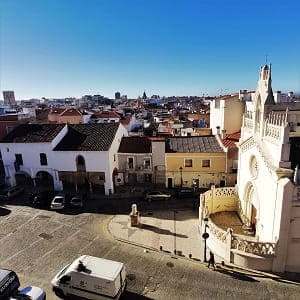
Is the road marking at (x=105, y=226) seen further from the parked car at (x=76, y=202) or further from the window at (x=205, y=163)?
the window at (x=205, y=163)

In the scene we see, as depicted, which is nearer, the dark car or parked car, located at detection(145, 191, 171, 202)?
the dark car

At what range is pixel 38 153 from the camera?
33.1 meters

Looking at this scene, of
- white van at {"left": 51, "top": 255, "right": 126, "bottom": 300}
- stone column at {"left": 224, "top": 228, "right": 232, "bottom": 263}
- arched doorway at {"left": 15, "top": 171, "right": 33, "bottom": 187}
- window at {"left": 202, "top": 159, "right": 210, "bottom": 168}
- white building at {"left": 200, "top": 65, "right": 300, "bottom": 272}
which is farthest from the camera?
arched doorway at {"left": 15, "top": 171, "right": 33, "bottom": 187}

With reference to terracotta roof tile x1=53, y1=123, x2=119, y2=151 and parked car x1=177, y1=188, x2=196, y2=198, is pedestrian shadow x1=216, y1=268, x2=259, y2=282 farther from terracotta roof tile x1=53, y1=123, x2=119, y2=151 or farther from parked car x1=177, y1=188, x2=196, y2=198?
terracotta roof tile x1=53, y1=123, x2=119, y2=151

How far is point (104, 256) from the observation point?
19.8m

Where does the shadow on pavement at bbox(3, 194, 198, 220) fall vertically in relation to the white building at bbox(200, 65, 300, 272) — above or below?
below

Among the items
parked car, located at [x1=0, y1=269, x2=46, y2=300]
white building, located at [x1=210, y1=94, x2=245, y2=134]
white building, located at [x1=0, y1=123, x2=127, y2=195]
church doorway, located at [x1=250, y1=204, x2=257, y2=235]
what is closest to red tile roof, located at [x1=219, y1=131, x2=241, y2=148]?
white building, located at [x1=210, y1=94, x2=245, y2=134]

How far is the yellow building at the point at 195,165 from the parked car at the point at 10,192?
59.4 ft

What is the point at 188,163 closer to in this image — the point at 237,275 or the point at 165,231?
the point at 165,231

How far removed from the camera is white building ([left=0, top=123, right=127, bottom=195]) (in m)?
31.9

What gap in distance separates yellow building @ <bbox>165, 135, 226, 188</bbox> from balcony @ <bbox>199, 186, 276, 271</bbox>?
612cm

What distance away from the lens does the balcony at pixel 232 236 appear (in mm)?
17578

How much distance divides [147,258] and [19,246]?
33.8ft

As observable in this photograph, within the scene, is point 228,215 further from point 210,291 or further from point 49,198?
point 49,198
